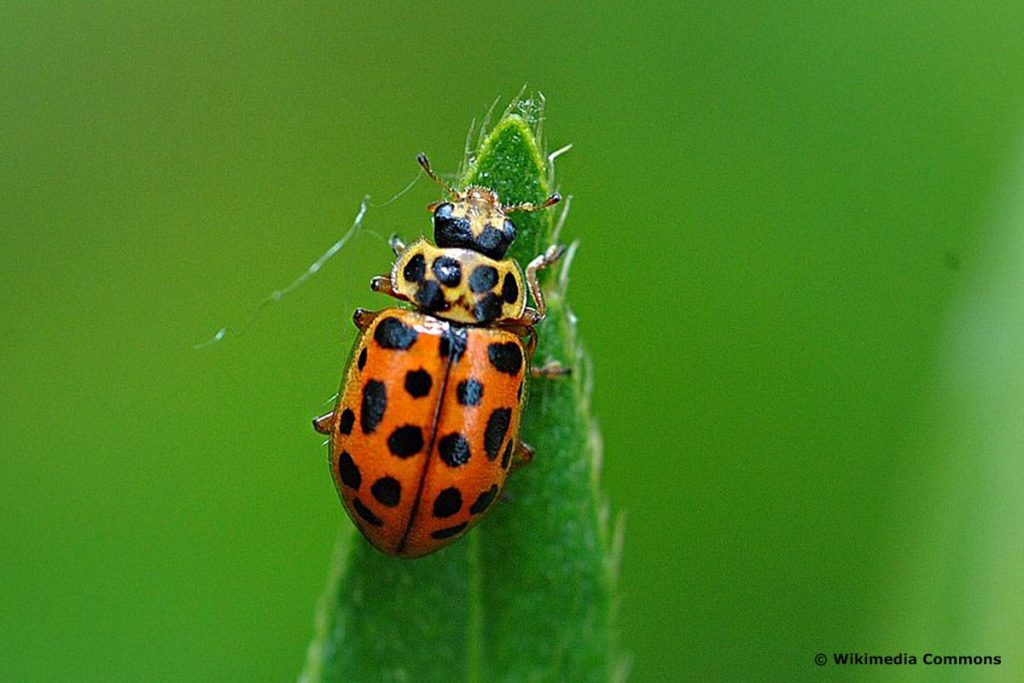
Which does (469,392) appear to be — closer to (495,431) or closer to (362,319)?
(495,431)

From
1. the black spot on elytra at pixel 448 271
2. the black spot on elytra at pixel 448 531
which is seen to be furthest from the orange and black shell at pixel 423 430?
the black spot on elytra at pixel 448 271

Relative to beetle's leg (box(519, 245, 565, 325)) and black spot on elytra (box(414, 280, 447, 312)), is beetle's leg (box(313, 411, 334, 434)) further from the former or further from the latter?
beetle's leg (box(519, 245, 565, 325))

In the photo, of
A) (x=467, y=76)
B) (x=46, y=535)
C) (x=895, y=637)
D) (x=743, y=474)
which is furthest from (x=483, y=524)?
(x=467, y=76)

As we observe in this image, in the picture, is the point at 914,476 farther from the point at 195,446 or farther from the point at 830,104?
the point at 195,446

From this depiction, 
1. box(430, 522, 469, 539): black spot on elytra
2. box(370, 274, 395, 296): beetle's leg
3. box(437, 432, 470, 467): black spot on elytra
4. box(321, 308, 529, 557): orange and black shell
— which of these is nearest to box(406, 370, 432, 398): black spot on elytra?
box(321, 308, 529, 557): orange and black shell

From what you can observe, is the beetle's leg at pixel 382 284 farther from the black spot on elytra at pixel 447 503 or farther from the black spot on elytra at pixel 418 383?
the black spot on elytra at pixel 447 503

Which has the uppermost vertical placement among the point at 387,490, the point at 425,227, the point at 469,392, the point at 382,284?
the point at 425,227

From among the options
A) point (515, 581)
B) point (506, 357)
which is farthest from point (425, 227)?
point (515, 581)
